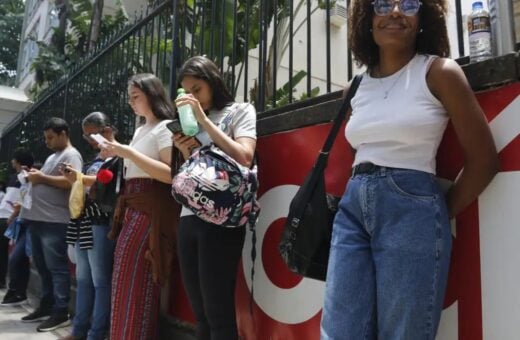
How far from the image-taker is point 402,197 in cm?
143

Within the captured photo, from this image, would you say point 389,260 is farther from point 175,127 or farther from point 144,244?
point 144,244

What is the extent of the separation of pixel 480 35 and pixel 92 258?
2.78 m

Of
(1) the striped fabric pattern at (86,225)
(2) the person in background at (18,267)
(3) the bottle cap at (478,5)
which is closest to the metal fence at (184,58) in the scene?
(3) the bottle cap at (478,5)

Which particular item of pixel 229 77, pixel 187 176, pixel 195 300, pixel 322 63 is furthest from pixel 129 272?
pixel 322 63

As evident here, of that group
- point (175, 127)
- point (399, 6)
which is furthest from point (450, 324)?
point (175, 127)

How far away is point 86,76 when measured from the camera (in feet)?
18.3

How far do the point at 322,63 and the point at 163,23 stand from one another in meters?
4.91

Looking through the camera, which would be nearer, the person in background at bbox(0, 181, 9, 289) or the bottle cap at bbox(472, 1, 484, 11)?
the bottle cap at bbox(472, 1, 484, 11)

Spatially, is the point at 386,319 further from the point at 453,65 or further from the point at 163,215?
the point at 163,215

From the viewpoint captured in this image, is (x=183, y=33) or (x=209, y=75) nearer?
(x=209, y=75)

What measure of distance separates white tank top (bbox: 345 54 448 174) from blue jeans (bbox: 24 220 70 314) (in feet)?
11.8

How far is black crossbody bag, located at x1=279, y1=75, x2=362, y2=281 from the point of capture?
168 cm

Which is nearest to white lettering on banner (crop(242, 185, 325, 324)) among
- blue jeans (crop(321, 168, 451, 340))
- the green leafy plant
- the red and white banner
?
the red and white banner

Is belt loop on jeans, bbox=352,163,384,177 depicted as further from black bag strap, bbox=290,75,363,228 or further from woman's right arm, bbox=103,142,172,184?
woman's right arm, bbox=103,142,172,184
